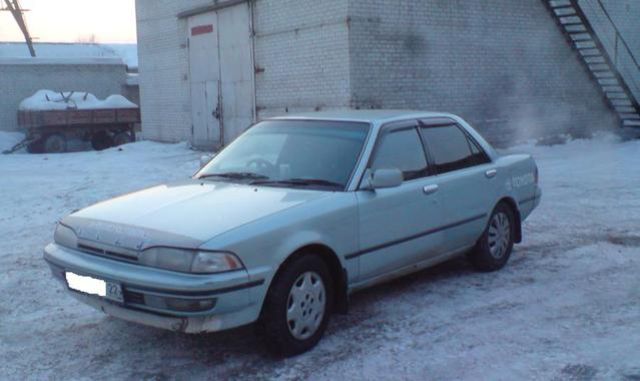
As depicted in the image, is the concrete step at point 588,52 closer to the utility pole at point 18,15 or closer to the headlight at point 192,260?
the headlight at point 192,260

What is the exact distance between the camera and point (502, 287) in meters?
6.21

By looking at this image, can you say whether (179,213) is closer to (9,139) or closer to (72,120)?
(72,120)

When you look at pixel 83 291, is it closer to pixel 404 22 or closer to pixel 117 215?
pixel 117 215

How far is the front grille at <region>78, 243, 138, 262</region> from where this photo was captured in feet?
14.6

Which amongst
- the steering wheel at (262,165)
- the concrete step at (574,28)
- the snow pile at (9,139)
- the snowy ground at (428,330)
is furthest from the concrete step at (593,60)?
the snow pile at (9,139)

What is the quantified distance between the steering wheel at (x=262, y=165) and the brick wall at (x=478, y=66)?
834 cm

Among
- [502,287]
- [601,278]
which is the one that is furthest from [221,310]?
[601,278]

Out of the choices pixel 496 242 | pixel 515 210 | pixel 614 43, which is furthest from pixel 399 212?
pixel 614 43

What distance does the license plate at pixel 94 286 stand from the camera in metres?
4.45

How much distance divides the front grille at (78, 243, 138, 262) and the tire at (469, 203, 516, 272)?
3.19m

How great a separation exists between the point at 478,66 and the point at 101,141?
12.9 m

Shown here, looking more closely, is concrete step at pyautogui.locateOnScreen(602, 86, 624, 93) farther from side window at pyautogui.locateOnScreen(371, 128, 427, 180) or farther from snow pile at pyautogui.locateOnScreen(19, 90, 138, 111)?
side window at pyautogui.locateOnScreen(371, 128, 427, 180)

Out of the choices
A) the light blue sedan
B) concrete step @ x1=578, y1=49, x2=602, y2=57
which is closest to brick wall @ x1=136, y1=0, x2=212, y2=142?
concrete step @ x1=578, y1=49, x2=602, y2=57

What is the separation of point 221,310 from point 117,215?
1.04 metres
